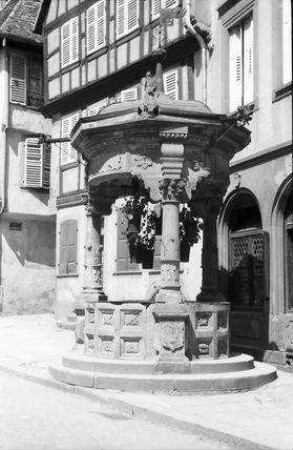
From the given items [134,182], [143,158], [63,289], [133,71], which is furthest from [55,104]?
[143,158]

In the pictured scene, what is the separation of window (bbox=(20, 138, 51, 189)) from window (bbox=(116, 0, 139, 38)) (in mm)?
5459

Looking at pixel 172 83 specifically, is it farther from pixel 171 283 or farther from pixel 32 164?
pixel 171 283

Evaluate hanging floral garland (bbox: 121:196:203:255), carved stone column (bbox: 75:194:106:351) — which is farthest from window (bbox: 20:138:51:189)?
hanging floral garland (bbox: 121:196:203:255)

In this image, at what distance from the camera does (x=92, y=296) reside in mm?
10617

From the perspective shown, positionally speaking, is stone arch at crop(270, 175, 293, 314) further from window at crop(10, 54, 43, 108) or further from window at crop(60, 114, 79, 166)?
window at crop(10, 54, 43, 108)

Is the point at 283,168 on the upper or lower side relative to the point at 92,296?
upper

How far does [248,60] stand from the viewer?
1291cm

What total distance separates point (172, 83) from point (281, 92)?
16.3 feet

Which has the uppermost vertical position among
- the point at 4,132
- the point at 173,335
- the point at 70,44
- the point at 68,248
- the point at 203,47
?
the point at 70,44

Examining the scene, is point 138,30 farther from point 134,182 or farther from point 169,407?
point 169,407

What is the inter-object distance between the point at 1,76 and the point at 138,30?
261 inches

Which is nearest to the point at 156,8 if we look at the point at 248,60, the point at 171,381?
the point at 248,60

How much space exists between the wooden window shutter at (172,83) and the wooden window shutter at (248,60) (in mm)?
2987

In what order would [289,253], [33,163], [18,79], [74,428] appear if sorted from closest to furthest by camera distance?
[74,428] < [289,253] < [33,163] < [18,79]
